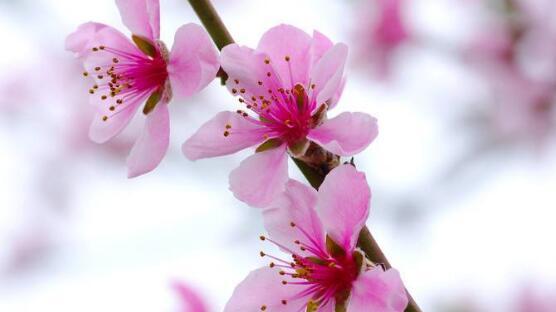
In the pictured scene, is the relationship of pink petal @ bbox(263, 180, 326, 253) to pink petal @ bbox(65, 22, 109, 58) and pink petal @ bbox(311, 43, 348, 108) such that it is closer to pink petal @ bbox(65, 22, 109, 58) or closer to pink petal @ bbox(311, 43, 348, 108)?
pink petal @ bbox(311, 43, 348, 108)

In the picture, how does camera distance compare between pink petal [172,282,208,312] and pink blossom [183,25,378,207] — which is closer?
pink blossom [183,25,378,207]

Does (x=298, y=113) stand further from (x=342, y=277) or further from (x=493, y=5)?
(x=493, y=5)

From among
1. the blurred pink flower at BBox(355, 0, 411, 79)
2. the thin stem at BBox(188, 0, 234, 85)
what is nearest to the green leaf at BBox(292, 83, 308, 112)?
the thin stem at BBox(188, 0, 234, 85)

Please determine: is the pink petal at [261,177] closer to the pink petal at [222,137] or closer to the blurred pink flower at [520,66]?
the pink petal at [222,137]

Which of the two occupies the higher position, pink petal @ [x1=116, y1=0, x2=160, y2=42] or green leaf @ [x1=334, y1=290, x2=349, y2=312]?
pink petal @ [x1=116, y1=0, x2=160, y2=42]

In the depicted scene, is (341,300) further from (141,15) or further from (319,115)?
(141,15)

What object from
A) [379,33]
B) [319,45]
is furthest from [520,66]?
[319,45]

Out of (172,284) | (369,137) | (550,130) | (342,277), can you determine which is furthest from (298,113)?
(550,130)
